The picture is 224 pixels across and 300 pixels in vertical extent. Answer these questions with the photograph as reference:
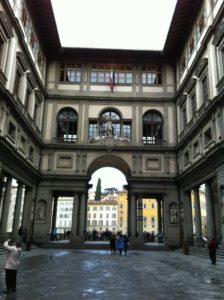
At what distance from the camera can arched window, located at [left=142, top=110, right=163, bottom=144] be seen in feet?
107

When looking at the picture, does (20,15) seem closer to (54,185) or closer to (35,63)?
(35,63)

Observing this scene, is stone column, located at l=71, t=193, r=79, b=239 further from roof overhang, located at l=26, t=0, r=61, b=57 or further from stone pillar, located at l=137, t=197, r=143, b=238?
roof overhang, located at l=26, t=0, r=61, b=57

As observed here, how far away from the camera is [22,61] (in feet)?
78.4

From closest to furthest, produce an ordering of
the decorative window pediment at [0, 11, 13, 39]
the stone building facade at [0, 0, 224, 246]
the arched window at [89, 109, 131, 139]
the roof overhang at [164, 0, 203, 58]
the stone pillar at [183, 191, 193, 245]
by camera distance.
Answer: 1. the decorative window pediment at [0, 11, 13, 39]
2. the stone building facade at [0, 0, 224, 246]
3. the roof overhang at [164, 0, 203, 58]
4. the stone pillar at [183, 191, 193, 245]
5. the arched window at [89, 109, 131, 139]

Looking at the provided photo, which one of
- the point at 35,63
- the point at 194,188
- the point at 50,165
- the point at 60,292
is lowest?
the point at 60,292

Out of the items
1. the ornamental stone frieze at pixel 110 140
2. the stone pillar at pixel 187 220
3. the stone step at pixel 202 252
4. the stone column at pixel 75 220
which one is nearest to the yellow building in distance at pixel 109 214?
the ornamental stone frieze at pixel 110 140

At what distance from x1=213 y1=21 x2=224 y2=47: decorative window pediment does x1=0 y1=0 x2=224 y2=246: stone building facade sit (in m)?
0.15

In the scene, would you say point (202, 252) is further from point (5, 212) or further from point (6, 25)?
point (6, 25)

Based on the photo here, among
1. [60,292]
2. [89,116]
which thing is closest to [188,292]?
[60,292]

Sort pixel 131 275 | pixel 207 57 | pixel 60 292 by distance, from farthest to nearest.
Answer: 1. pixel 207 57
2. pixel 131 275
3. pixel 60 292

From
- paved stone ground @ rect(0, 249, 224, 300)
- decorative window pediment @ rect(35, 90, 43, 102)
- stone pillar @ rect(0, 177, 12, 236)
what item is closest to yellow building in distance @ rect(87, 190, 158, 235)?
decorative window pediment @ rect(35, 90, 43, 102)

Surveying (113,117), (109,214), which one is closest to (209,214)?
(113,117)

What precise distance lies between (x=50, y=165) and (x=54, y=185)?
2.14m

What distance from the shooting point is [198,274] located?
12586 mm
